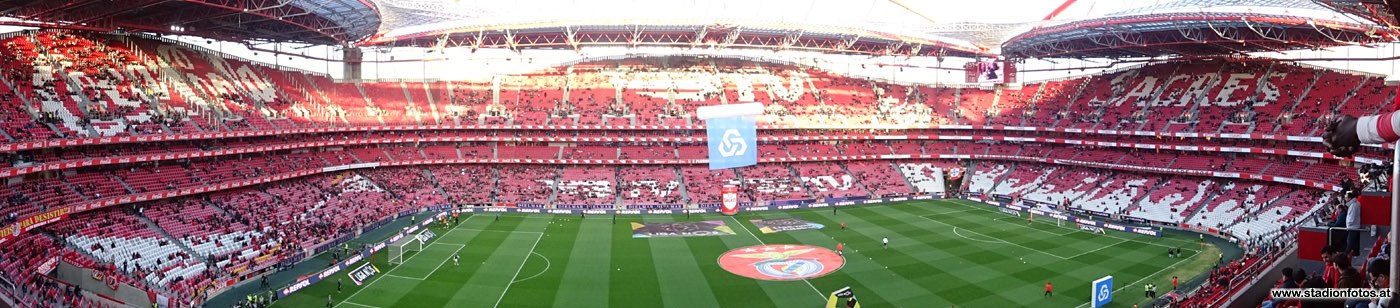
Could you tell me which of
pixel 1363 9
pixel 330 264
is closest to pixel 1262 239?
pixel 1363 9

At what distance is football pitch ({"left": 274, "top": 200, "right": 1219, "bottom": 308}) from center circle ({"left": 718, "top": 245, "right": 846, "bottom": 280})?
76 centimetres

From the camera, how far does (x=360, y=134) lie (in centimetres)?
6109

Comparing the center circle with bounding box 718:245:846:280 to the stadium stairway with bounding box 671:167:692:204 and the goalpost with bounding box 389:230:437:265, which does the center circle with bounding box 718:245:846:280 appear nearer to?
the goalpost with bounding box 389:230:437:265

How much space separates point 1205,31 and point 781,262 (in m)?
37.2

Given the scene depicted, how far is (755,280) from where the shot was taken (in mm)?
33250

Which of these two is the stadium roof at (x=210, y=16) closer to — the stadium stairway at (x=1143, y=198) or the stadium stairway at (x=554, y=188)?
the stadium stairway at (x=554, y=188)

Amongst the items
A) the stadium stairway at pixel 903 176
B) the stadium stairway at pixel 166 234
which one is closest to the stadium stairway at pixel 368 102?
the stadium stairway at pixel 166 234

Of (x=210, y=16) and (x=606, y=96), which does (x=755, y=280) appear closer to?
(x=210, y=16)

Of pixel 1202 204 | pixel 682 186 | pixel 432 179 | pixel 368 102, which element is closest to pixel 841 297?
pixel 682 186

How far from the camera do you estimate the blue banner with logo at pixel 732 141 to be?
36.2 m

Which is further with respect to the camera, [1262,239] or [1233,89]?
[1233,89]

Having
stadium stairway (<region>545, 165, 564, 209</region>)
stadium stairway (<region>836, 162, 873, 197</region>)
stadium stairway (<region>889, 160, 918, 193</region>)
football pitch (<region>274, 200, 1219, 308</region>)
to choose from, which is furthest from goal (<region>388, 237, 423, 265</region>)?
stadium stairway (<region>889, 160, 918, 193</region>)

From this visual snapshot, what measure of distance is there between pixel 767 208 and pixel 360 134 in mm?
33342

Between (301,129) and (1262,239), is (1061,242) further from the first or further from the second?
(301,129)
